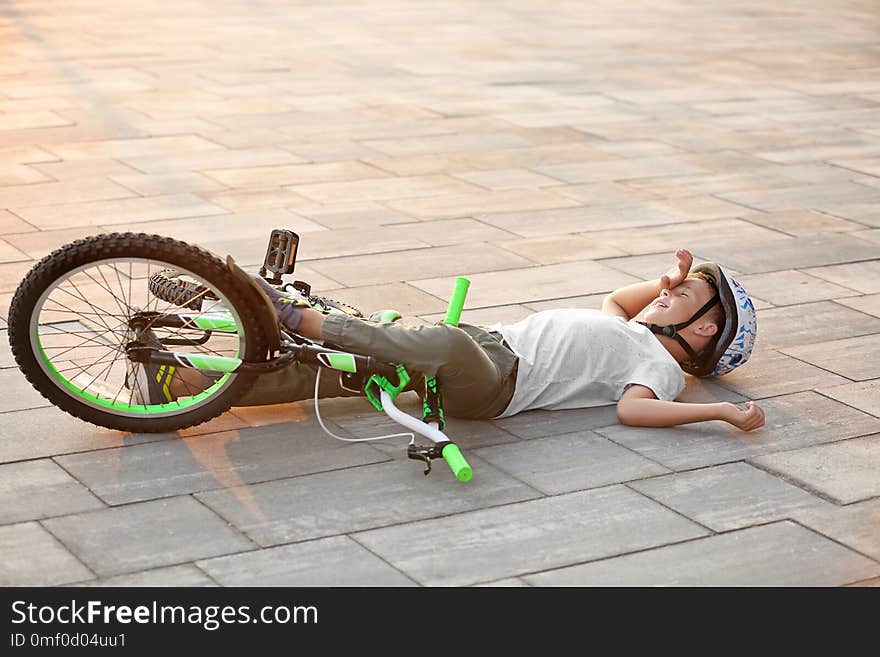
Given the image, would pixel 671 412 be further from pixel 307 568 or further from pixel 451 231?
pixel 451 231

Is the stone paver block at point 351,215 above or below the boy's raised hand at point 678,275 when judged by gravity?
below

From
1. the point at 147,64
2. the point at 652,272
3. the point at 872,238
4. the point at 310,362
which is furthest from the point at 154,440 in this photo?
the point at 147,64

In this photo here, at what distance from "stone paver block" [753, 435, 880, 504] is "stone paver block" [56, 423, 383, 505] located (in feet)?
4.39

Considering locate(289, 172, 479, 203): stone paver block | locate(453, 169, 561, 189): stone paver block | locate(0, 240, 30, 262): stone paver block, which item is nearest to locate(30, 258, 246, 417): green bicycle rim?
locate(0, 240, 30, 262): stone paver block

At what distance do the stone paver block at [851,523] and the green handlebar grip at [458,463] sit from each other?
1.00 m

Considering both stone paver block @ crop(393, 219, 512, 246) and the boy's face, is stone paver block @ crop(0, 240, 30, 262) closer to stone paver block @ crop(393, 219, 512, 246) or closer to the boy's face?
stone paver block @ crop(393, 219, 512, 246)

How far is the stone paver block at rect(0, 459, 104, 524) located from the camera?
3984mm

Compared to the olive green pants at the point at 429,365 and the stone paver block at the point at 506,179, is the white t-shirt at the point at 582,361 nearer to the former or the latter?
the olive green pants at the point at 429,365

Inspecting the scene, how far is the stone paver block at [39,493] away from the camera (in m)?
3.98

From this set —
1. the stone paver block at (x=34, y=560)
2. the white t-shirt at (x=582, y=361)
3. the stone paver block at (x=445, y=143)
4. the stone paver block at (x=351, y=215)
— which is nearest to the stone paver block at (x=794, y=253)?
the stone paver block at (x=351, y=215)

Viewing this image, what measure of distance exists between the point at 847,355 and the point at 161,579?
308cm
